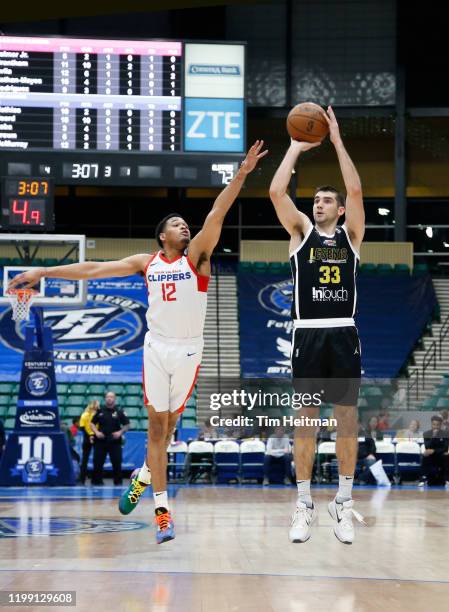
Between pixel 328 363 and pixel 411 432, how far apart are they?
11.7m

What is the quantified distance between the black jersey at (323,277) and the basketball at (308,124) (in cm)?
59

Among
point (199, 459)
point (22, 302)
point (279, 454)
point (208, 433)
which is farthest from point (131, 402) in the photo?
point (22, 302)

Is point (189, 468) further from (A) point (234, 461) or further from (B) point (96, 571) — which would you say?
(B) point (96, 571)

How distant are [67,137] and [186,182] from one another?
2.03 metres

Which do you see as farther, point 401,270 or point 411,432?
point 401,270

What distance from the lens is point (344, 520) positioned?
6.45m

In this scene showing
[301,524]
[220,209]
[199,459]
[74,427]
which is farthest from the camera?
[74,427]

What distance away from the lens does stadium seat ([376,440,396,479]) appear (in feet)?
56.5

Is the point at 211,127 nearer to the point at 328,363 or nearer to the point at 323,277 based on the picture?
the point at 323,277

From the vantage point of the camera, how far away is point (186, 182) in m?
16.6

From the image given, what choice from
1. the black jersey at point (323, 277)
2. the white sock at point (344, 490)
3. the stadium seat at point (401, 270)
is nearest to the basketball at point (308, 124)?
the black jersey at point (323, 277)

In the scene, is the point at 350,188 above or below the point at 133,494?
above

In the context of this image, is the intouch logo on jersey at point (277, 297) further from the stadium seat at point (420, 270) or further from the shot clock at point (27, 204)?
the shot clock at point (27, 204)

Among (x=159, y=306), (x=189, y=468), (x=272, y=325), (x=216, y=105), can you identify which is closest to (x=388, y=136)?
(x=272, y=325)
